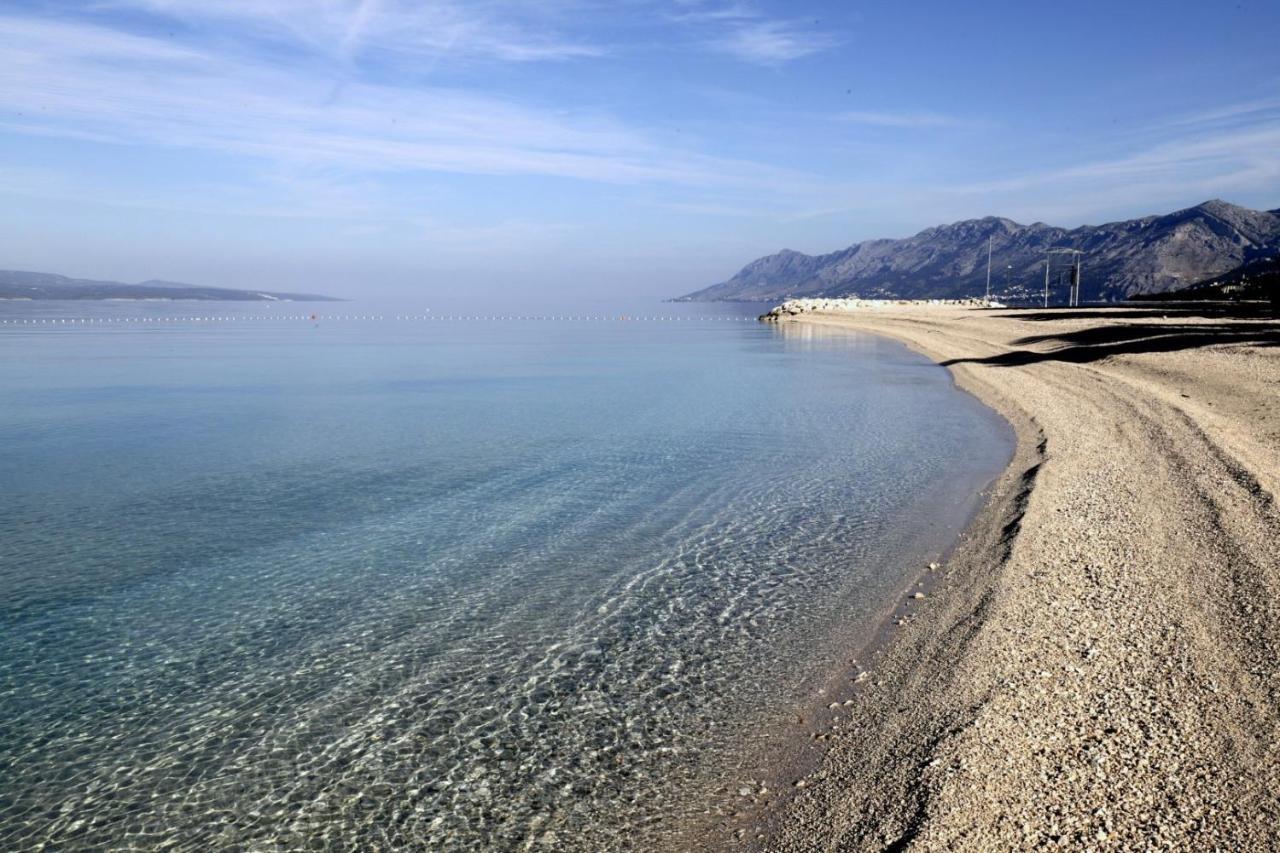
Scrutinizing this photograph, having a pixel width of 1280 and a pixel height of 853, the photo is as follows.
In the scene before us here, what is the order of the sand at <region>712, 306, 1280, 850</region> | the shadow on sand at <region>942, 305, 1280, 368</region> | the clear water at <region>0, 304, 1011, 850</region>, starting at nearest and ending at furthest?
the sand at <region>712, 306, 1280, 850</region> → the clear water at <region>0, 304, 1011, 850</region> → the shadow on sand at <region>942, 305, 1280, 368</region>

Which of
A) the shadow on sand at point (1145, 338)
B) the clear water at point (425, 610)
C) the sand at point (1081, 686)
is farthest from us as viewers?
the shadow on sand at point (1145, 338)

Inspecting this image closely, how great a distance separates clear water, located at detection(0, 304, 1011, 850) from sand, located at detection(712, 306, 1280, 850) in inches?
41.8

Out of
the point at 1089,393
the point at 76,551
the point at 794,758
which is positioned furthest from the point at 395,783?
the point at 1089,393

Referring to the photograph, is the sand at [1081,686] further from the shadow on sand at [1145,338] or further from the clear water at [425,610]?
the shadow on sand at [1145,338]

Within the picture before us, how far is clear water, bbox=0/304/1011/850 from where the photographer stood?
22.9 ft

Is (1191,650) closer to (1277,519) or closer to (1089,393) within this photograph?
(1277,519)

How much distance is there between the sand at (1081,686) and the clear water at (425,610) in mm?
1062


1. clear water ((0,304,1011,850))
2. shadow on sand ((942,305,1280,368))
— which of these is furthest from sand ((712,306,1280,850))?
shadow on sand ((942,305,1280,368))

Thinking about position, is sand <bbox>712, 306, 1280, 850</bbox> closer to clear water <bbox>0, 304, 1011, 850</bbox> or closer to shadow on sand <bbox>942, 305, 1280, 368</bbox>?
clear water <bbox>0, 304, 1011, 850</bbox>

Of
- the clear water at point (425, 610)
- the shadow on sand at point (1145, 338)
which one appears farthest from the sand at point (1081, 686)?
the shadow on sand at point (1145, 338)

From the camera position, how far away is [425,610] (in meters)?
11.1

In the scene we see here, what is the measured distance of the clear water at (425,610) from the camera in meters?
6.99

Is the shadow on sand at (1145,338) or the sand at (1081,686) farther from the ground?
the shadow on sand at (1145,338)

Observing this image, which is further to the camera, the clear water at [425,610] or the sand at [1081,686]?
the clear water at [425,610]
